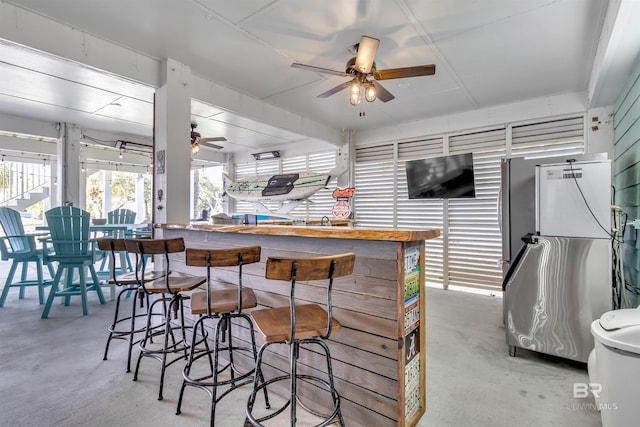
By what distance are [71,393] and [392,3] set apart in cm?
377

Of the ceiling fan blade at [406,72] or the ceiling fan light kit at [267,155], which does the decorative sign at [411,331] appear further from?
the ceiling fan light kit at [267,155]

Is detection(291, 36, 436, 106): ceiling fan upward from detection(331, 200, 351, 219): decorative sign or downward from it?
upward

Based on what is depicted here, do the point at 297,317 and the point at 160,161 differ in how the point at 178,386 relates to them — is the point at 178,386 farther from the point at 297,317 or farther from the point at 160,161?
the point at 160,161

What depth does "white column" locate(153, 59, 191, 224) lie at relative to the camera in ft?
11.4

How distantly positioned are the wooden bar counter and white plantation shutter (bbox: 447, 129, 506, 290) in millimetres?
3665

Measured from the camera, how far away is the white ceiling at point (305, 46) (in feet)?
8.57

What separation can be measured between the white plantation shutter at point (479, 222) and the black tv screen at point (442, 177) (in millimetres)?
157

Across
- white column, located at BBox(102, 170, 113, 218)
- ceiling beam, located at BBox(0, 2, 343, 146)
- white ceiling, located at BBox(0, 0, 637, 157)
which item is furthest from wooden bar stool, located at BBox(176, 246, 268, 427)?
white column, located at BBox(102, 170, 113, 218)

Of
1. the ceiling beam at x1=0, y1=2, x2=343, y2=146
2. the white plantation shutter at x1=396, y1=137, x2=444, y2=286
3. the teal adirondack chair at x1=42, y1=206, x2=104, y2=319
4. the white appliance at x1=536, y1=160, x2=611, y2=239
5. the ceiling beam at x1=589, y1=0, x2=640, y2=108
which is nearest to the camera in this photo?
the ceiling beam at x1=589, y1=0, x2=640, y2=108

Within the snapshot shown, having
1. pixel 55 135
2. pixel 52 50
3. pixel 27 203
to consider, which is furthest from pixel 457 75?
pixel 27 203

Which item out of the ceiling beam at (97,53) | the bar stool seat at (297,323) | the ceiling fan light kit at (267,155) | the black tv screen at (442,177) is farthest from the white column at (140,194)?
the bar stool seat at (297,323)

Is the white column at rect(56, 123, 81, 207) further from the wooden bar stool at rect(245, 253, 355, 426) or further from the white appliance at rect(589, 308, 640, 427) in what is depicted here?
the white appliance at rect(589, 308, 640, 427)

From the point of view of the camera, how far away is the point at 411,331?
1.80 meters

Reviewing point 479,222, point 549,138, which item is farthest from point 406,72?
point 479,222
